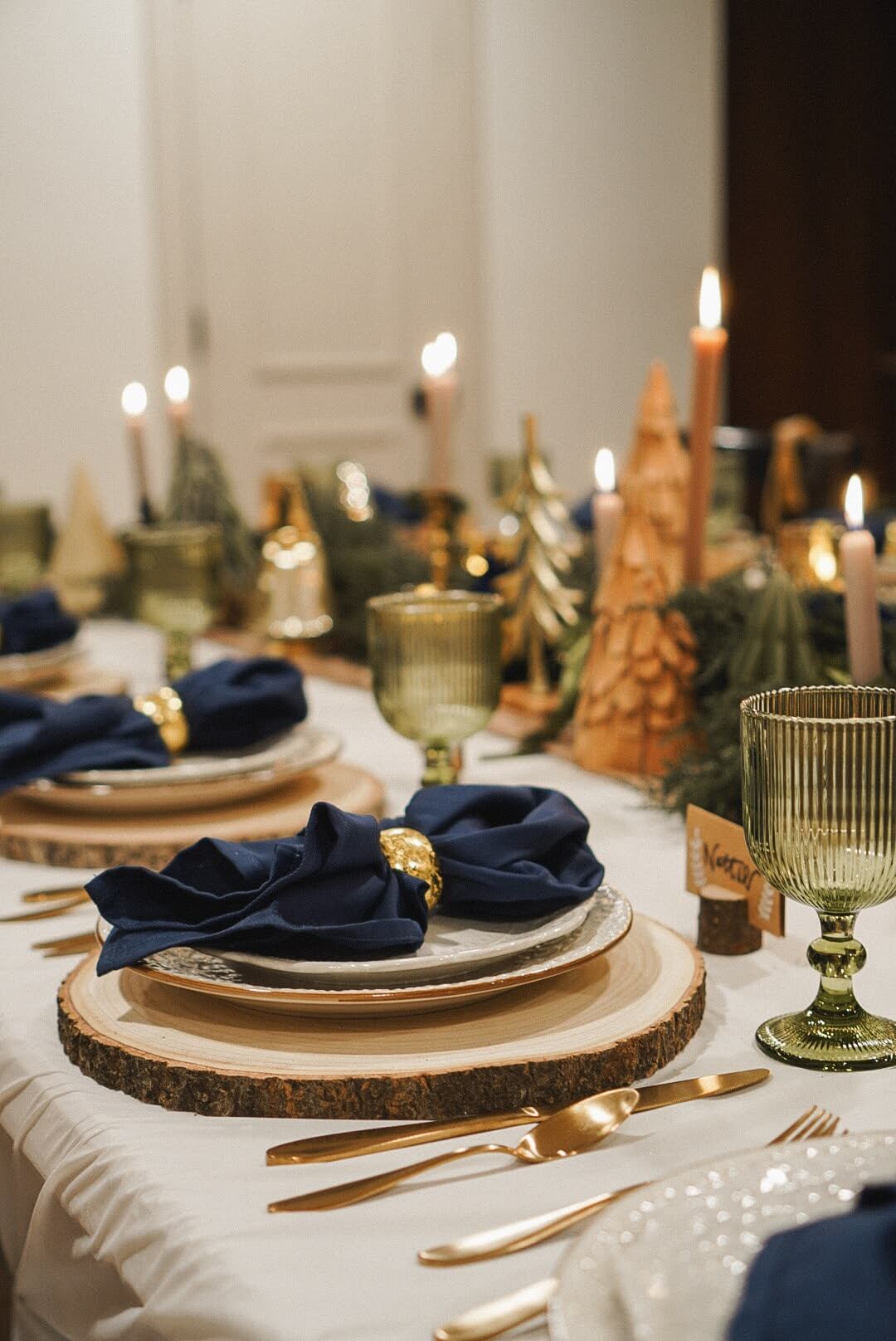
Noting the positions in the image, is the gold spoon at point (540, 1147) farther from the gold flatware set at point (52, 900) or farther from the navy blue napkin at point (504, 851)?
the gold flatware set at point (52, 900)

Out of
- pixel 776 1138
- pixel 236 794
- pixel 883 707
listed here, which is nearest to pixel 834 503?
pixel 236 794

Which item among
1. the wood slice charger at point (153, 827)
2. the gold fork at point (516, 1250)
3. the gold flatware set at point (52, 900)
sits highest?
the gold fork at point (516, 1250)

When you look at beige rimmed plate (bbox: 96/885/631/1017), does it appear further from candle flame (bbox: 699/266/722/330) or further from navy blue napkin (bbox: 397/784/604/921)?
candle flame (bbox: 699/266/722/330)

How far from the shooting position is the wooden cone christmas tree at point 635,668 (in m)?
1.27

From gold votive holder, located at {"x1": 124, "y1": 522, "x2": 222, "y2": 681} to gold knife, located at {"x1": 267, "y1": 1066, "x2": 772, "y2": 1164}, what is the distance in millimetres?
1063

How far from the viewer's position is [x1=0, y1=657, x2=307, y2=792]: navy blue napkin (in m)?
1.15

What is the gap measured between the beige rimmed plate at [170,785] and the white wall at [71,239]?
3.28 m

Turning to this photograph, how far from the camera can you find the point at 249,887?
0.76m

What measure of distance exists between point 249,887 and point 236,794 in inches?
16.0

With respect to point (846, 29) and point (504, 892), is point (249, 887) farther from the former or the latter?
point (846, 29)

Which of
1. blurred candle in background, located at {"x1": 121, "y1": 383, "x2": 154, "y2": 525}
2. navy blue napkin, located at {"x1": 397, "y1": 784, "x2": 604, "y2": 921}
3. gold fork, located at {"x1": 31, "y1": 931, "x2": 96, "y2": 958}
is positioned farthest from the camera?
blurred candle in background, located at {"x1": 121, "y1": 383, "x2": 154, "y2": 525}

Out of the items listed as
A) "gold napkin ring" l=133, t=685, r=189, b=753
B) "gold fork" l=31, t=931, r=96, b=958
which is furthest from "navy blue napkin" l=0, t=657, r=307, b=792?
"gold fork" l=31, t=931, r=96, b=958

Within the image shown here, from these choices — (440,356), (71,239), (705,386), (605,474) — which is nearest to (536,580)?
(605,474)

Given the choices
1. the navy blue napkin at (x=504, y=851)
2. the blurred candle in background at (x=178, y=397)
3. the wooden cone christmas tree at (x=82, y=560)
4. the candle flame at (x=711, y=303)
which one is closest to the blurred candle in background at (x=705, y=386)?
the candle flame at (x=711, y=303)
